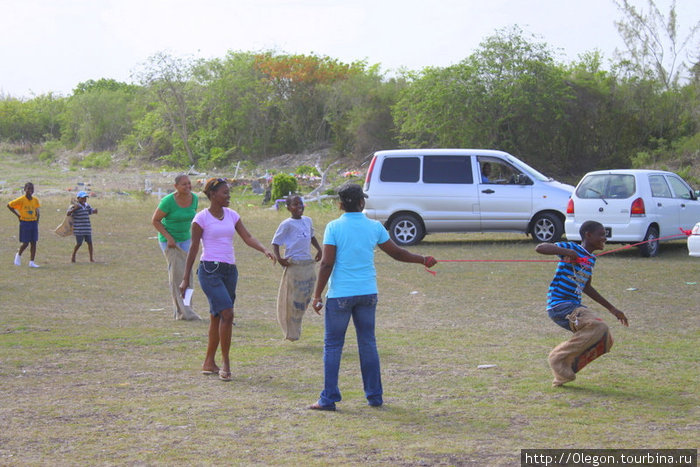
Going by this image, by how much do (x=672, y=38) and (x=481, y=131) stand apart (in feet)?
36.9

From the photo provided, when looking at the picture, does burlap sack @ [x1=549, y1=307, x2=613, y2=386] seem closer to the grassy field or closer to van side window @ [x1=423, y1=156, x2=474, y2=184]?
the grassy field

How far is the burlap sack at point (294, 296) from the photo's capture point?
8633mm

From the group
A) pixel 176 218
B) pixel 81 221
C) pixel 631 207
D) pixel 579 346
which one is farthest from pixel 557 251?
pixel 81 221

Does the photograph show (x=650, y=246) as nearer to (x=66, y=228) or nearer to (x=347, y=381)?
(x=347, y=381)

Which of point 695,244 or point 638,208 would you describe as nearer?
point 695,244

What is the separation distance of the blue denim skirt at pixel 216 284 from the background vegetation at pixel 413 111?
27.1 m

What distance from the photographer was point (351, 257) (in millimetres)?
6051

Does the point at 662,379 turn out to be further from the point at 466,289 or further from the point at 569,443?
the point at 466,289

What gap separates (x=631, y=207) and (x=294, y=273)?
877 cm

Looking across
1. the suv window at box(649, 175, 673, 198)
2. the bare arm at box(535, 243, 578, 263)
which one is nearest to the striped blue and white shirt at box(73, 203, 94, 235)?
the suv window at box(649, 175, 673, 198)

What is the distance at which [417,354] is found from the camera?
8070mm

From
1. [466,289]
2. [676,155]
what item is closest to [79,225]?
[466,289]

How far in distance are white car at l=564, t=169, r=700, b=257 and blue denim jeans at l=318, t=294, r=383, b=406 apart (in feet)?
33.1

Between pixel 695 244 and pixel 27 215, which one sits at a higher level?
pixel 27 215
